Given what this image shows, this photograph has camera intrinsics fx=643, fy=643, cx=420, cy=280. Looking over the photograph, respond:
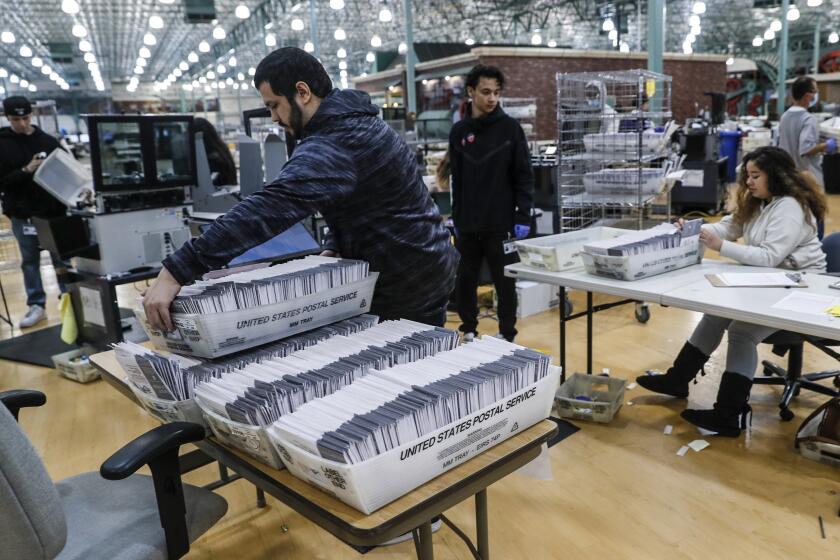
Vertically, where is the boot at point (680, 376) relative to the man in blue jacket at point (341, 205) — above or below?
below

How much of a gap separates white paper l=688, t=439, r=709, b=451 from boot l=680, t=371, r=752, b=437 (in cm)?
8

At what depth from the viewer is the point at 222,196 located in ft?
12.6

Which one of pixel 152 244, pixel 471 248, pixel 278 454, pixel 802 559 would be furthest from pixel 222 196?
pixel 802 559

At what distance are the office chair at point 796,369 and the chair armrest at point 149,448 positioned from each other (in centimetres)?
247

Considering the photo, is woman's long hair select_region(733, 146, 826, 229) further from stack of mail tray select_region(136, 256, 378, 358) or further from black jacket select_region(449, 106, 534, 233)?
stack of mail tray select_region(136, 256, 378, 358)

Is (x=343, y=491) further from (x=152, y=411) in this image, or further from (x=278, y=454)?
(x=152, y=411)

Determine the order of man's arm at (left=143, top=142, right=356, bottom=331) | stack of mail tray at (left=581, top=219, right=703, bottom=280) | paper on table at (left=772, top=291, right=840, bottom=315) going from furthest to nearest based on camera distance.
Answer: stack of mail tray at (left=581, top=219, right=703, bottom=280) → paper on table at (left=772, top=291, right=840, bottom=315) → man's arm at (left=143, top=142, right=356, bottom=331)

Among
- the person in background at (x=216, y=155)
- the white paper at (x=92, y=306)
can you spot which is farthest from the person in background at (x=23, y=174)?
the person in background at (x=216, y=155)

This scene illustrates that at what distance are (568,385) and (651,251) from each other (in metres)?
0.82

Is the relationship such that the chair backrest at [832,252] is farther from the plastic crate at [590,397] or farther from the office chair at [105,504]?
the office chair at [105,504]

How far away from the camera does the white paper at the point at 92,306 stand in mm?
3570

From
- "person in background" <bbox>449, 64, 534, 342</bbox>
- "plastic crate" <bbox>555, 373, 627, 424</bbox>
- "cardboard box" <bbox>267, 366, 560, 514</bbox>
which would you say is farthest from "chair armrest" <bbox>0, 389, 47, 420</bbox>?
"person in background" <bbox>449, 64, 534, 342</bbox>

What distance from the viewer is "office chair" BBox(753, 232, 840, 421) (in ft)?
9.15

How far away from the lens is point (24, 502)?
1.08 meters
